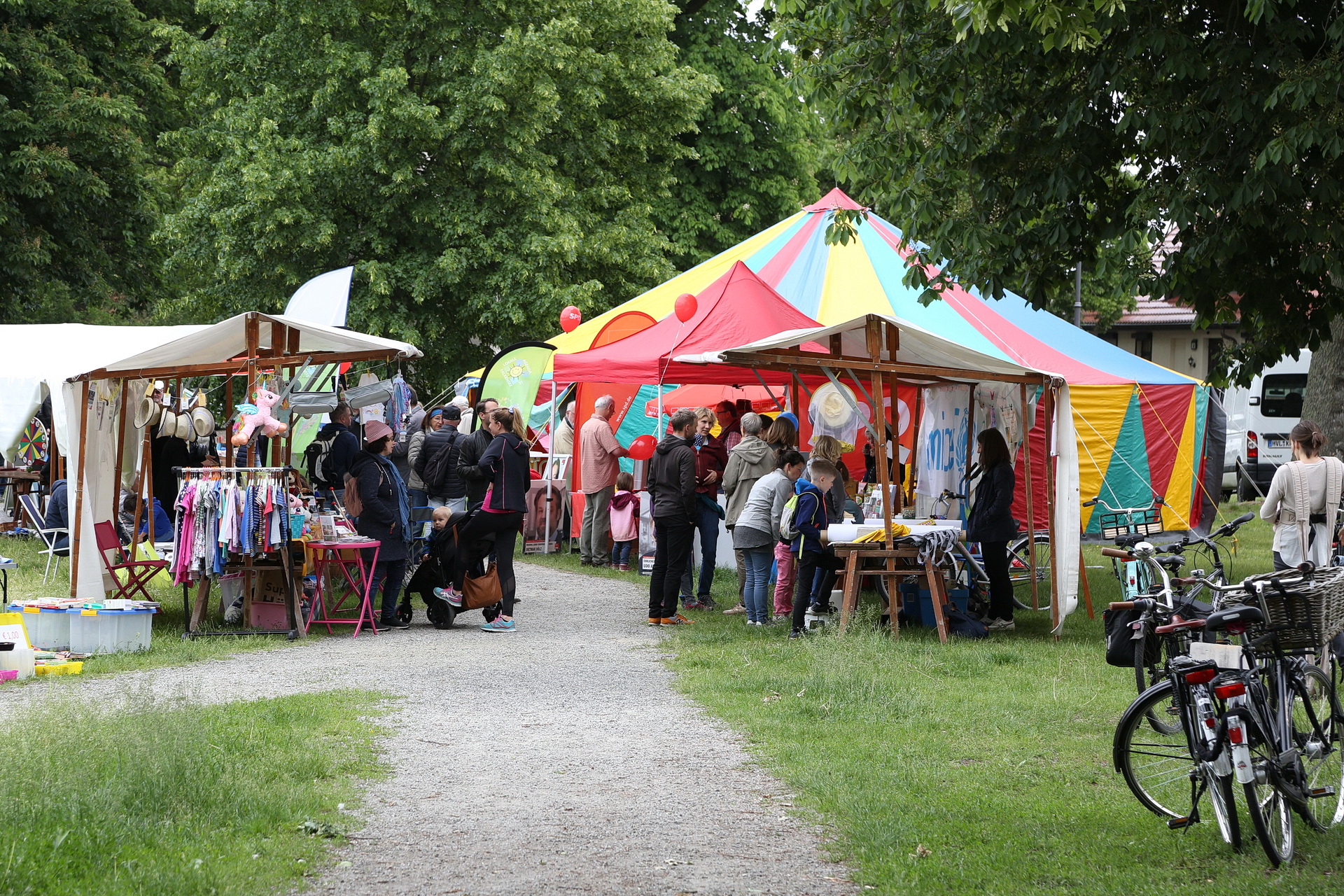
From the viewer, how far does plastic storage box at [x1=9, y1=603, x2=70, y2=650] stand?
32.1ft

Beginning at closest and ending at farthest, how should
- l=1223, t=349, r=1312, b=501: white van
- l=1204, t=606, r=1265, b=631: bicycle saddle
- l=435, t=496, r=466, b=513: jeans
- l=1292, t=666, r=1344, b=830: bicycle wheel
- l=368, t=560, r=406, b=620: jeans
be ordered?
l=1204, t=606, r=1265, b=631: bicycle saddle, l=1292, t=666, r=1344, b=830: bicycle wheel, l=368, t=560, r=406, b=620: jeans, l=435, t=496, r=466, b=513: jeans, l=1223, t=349, r=1312, b=501: white van

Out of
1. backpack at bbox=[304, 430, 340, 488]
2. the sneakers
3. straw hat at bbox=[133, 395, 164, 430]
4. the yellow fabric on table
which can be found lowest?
the sneakers

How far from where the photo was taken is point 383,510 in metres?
11.4

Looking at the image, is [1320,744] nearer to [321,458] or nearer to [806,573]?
[806,573]

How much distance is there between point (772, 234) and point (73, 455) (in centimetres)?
880

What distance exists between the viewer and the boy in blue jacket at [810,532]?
35.4 ft

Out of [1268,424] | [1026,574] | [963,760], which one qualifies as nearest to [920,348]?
[1026,574]

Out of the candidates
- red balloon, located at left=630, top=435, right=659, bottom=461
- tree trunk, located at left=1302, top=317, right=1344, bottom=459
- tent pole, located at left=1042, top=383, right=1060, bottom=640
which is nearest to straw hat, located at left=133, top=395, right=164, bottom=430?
red balloon, located at left=630, top=435, right=659, bottom=461

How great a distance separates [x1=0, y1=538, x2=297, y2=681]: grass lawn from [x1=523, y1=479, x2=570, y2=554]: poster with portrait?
5847 millimetres

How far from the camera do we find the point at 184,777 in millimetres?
5656

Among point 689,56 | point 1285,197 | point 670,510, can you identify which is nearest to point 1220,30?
point 1285,197

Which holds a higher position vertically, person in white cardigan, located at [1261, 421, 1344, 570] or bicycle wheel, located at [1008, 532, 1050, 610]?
person in white cardigan, located at [1261, 421, 1344, 570]

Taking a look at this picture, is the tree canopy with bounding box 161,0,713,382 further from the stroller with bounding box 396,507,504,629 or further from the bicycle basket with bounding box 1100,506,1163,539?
the bicycle basket with bounding box 1100,506,1163,539

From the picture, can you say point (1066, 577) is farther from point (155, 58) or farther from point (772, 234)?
point (155, 58)
